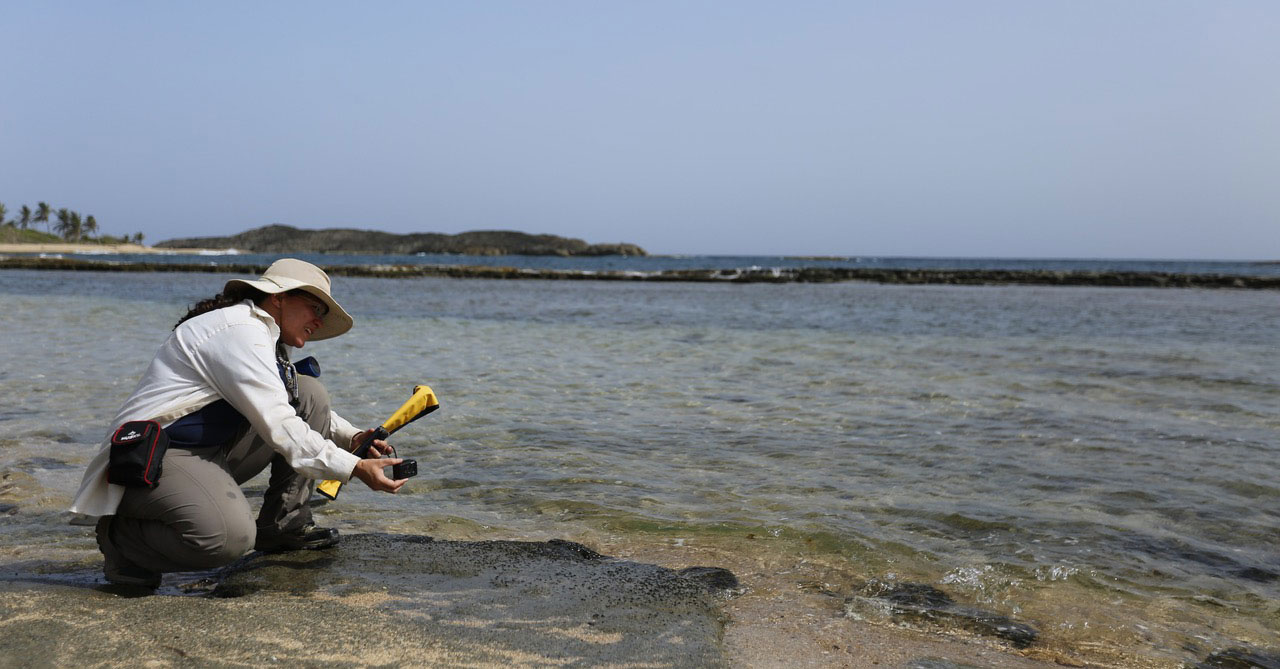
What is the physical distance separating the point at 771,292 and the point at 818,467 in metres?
Answer: 29.0

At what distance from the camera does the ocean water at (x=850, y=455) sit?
13.3ft

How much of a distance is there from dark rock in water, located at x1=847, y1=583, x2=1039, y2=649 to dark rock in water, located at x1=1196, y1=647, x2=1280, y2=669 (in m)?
0.60

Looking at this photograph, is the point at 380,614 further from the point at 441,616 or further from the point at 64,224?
the point at 64,224

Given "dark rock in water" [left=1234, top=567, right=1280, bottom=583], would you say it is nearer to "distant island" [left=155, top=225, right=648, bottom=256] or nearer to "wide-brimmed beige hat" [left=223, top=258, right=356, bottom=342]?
"wide-brimmed beige hat" [left=223, top=258, right=356, bottom=342]

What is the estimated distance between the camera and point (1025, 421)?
796cm

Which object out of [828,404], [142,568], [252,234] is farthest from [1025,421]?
[252,234]

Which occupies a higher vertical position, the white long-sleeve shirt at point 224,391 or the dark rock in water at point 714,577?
the white long-sleeve shirt at point 224,391

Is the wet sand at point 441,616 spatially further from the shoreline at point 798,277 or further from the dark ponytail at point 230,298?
the shoreline at point 798,277

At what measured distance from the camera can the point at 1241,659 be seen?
10.6ft

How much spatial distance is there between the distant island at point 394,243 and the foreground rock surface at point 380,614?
515ft

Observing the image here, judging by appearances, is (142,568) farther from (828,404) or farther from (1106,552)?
(828,404)

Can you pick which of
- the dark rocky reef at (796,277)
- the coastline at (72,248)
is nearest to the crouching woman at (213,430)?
the dark rocky reef at (796,277)

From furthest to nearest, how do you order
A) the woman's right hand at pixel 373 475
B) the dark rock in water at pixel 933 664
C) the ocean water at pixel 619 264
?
the ocean water at pixel 619 264 < the woman's right hand at pixel 373 475 < the dark rock in water at pixel 933 664

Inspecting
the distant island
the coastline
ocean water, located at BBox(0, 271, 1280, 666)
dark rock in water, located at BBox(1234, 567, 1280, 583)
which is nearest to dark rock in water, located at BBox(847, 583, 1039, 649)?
ocean water, located at BBox(0, 271, 1280, 666)
